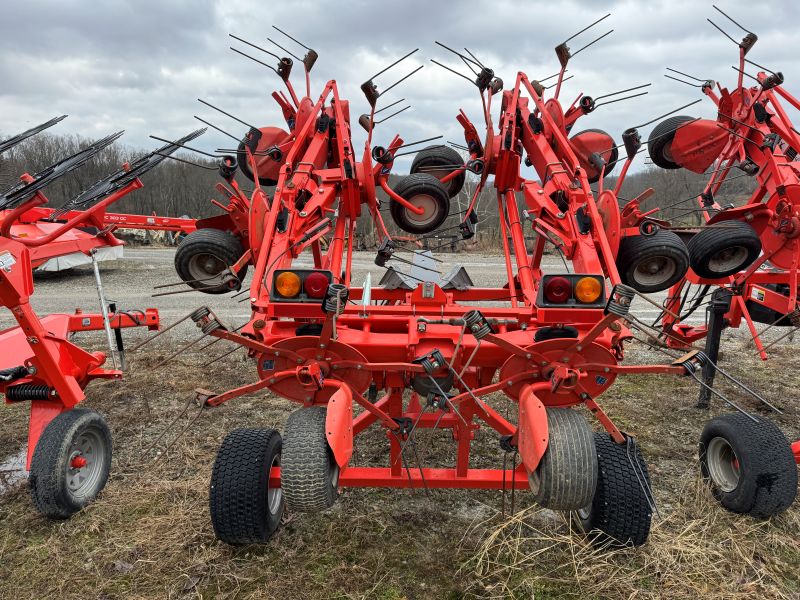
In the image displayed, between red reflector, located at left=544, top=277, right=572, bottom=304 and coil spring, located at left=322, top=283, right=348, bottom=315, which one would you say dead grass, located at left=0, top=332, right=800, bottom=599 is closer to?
red reflector, located at left=544, top=277, right=572, bottom=304

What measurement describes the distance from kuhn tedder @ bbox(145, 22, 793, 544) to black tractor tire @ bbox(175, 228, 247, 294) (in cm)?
3

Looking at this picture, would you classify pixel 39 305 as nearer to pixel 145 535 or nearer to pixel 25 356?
pixel 25 356

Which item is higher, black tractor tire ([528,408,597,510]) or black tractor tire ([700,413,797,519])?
black tractor tire ([528,408,597,510])

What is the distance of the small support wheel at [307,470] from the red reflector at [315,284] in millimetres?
797

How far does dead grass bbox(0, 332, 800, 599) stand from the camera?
2.90 m

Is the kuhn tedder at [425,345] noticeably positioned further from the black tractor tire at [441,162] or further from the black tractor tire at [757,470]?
the black tractor tire at [441,162]

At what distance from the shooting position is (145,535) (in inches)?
132

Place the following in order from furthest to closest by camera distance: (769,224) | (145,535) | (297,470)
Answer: (769,224) < (145,535) < (297,470)

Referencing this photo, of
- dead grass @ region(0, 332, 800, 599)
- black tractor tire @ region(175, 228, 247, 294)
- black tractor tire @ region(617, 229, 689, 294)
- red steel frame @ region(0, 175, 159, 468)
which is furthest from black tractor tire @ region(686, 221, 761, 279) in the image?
red steel frame @ region(0, 175, 159, 468)

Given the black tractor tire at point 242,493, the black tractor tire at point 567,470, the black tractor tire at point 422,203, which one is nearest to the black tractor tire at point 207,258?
the black tractor tire at point 242,493

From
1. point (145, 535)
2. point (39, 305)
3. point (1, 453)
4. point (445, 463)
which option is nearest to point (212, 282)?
point (145, 535)

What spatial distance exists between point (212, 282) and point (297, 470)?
1918 mm

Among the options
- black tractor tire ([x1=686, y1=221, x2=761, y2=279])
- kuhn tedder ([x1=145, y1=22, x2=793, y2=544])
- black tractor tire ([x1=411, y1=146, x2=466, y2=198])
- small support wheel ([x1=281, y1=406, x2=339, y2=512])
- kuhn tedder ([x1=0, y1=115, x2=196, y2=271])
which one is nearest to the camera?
small support wheel ([x1=281, y1=406, x2=339, y2=512])

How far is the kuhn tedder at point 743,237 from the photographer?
3607mm
